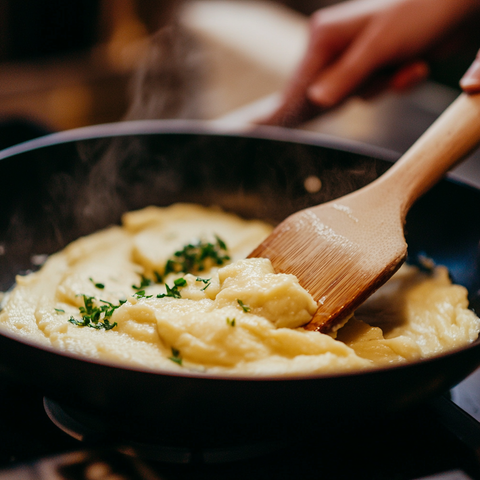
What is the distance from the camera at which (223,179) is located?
191 cm

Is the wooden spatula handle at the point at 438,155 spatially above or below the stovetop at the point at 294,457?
above

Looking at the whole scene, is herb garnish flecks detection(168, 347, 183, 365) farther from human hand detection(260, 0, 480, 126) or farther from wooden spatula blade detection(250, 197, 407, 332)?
human hand detection(260, 0, 480, 126)

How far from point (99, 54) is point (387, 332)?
3460mm

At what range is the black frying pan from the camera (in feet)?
2.43

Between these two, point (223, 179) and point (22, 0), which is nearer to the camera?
point (223, 179)

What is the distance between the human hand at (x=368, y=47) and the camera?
1.88 m

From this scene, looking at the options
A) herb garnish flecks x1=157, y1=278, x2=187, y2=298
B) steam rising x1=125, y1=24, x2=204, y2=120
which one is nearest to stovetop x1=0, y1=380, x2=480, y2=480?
herb garnish flecks x1=157, y1=278, x2=187, y2=298

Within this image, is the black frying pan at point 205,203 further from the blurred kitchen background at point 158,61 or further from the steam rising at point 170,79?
the blurred kitchen background at point 158,61

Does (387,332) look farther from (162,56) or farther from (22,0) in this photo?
(22,0)

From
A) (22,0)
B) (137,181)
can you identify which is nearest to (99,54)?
(22,0)

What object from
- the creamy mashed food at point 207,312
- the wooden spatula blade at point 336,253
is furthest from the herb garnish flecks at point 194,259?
the wooden spatula blade at point 336,253

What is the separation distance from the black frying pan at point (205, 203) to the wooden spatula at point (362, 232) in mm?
227

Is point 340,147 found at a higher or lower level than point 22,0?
higher

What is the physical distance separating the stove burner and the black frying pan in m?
0.04
